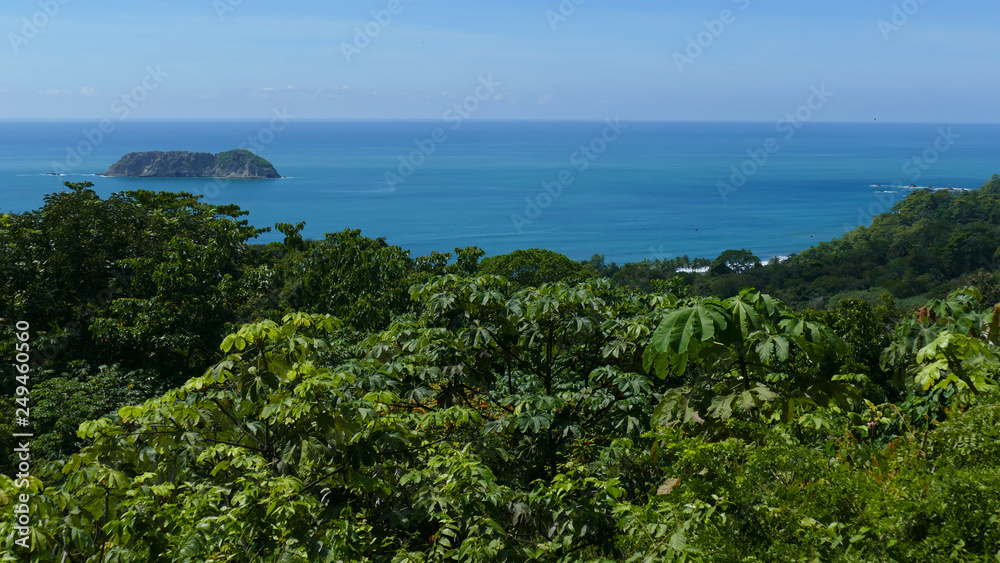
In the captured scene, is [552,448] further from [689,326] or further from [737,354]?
[689,326]

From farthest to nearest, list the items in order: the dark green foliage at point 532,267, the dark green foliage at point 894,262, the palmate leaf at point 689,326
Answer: the dark green foliage at point 894,262 < the dark green foliage at point 532,267 < the palmate leaf at point 689,326

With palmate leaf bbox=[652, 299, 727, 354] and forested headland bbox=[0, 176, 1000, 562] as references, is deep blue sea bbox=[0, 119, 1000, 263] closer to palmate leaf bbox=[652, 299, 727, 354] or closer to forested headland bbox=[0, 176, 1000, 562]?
forested headland bbox=[0, 176, 1000, 562]

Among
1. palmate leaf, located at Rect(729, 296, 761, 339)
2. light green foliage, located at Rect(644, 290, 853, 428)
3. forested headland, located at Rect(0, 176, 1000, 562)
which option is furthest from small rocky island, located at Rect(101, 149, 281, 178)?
palmate leaf, located at Rect(729, 296, 761, 339)

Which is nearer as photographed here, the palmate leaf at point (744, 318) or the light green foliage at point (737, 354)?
the light green foliage at point (737, 354)

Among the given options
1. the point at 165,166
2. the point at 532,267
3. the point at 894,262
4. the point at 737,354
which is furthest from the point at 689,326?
the point at 165,166

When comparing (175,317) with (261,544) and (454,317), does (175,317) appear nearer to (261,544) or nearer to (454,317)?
(454,317)

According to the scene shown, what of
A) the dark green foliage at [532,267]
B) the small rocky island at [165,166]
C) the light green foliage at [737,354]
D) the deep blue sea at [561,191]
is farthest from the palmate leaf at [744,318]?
the small rocky island at [165,166]

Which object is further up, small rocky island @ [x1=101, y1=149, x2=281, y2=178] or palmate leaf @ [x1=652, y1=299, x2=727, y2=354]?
small rocky island @ [x1=101, y1=149, x2=281, y2=178]

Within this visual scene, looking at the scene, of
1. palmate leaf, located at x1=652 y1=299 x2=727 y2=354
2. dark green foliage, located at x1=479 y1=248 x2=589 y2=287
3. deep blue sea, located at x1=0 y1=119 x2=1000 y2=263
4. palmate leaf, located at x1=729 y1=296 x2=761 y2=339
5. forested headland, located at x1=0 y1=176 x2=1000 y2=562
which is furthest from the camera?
deep blue sea, located at x1=0 y1=119 x2=1000 y2=263

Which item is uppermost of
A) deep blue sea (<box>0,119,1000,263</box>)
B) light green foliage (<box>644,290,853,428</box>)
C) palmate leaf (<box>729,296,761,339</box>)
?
deep blue sea (<box>0,119,1000,263</box>)

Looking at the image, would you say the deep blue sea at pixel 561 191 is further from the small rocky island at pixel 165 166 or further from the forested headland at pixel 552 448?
the forested headland at pixel 552 448
